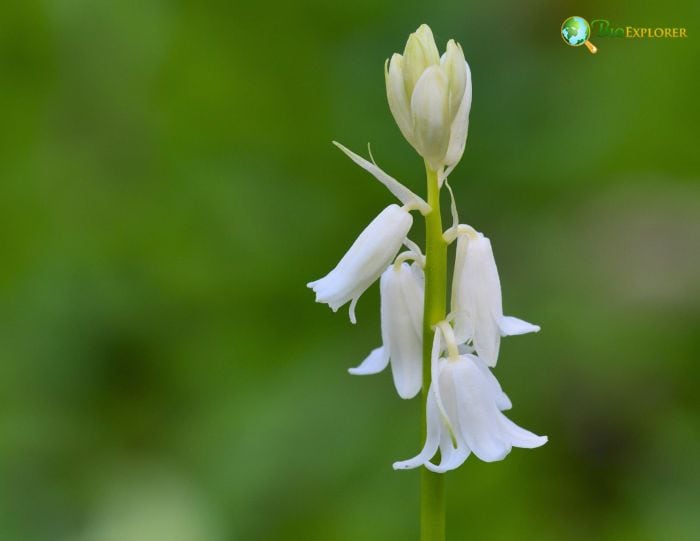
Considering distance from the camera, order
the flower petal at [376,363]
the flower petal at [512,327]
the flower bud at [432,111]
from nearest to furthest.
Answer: the flower bud at [432,111] → the flower petal at [512,327] → the flower petal at [376,363]

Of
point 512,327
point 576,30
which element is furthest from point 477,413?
point 576,30

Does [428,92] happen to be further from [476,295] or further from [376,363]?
[376,363]

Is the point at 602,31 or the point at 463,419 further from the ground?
the point at 602,31

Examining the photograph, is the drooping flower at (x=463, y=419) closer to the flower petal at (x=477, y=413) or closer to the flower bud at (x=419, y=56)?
the flower petal at (x=477, y=413)

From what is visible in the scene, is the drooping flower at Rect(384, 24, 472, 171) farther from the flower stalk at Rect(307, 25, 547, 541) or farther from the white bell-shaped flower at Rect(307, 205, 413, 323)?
the white bell-shaped flower at Rect(307, 205, 413, 323)

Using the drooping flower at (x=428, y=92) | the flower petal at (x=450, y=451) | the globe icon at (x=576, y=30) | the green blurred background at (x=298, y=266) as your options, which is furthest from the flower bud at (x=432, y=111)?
the globe icon at (x=576, y=30)

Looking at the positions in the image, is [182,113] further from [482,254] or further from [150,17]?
[482,254]

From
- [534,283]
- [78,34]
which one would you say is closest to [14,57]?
[78,34]
